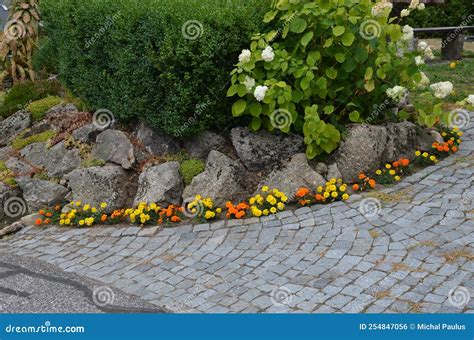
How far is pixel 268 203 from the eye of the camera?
19.7ft

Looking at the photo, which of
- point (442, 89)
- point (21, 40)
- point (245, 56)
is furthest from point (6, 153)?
point (442, 89)

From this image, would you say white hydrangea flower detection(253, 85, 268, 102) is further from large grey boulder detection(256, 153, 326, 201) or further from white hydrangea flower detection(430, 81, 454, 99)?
white hydrangea flower detection(430, 81, 454, 99)

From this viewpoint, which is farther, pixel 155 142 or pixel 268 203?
pixel 155 142

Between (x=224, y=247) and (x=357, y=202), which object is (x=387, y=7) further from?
(x=224, y=247)

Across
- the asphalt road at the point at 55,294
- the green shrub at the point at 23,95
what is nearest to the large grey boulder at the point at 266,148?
the asphalt road at the point at 55,294

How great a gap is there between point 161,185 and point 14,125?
12.1ft

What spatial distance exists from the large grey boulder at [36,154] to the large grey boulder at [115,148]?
0.88m

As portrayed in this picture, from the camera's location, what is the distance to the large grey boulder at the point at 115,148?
A: 6.86 m

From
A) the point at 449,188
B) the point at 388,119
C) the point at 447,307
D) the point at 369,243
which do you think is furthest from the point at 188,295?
the point at 388,119

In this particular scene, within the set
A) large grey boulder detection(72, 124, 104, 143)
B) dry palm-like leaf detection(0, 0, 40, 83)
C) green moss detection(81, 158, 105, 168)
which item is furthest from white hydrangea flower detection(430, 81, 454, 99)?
dry palm-like leaf detection(0, 0, 40, 83)

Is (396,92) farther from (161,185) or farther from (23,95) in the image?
(23,95)

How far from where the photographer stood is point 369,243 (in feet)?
16.9

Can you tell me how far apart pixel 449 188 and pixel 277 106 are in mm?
2118

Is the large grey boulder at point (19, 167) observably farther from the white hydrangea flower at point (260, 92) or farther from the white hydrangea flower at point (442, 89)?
the white hydrangea flower at point (442, 89)
